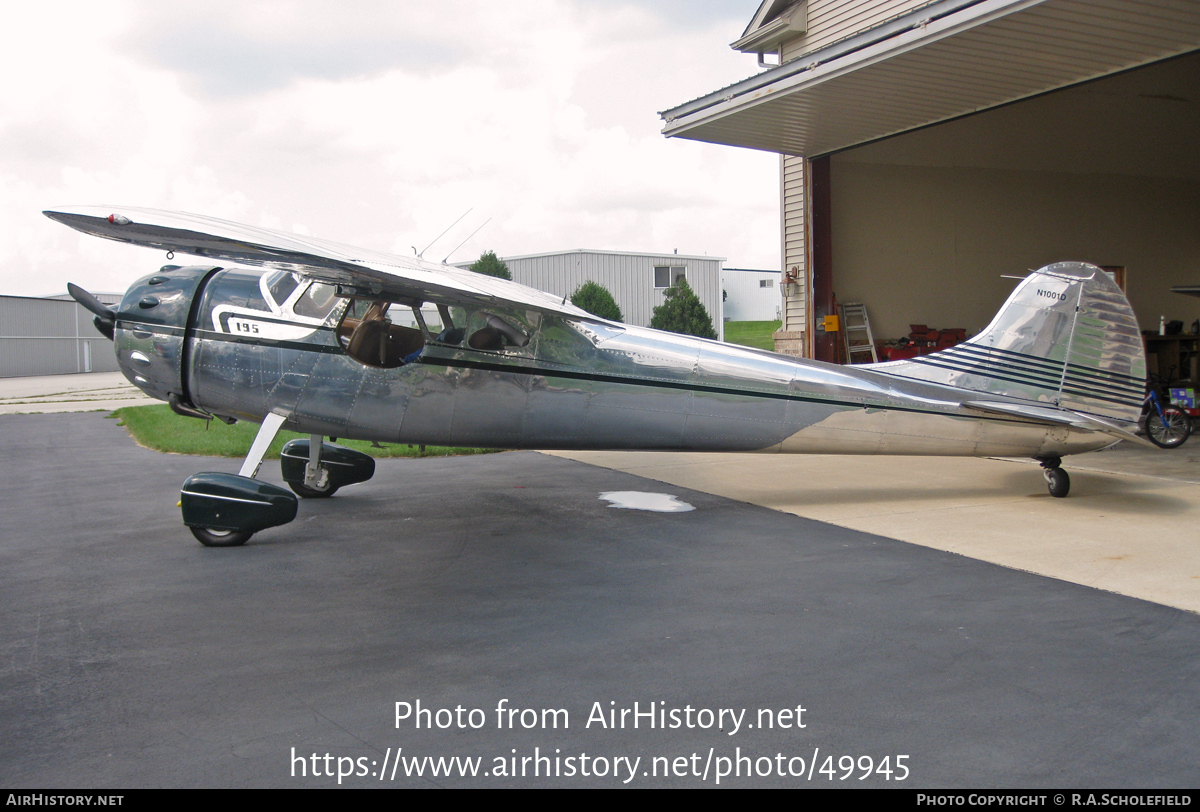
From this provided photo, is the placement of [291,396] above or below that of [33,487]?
above

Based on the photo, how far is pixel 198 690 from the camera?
3758mm

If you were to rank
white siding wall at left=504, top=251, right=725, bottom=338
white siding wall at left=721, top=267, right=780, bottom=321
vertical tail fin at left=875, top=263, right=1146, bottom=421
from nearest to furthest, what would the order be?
vertical tail fin at left=875, top=263, right=1146, bottom=421, white siding wall at left=504, top=251, right=725, bottom=338, white siding wall at left=721, top=267, right=780, bottom=321

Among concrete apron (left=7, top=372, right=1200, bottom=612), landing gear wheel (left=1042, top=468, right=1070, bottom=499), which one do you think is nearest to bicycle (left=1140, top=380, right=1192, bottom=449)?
concrete apron (left=7, top=372, right=1200, bottom=612)

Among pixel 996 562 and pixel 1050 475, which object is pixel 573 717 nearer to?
pixel 996 562

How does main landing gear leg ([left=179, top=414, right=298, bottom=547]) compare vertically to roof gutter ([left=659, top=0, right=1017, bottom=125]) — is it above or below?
below

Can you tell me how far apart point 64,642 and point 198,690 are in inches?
48.5

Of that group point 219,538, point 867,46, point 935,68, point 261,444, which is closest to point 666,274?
point 935,68

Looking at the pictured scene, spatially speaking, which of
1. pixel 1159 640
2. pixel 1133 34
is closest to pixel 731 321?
pixel 1133 34

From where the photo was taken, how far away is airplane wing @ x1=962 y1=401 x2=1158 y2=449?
280 inches

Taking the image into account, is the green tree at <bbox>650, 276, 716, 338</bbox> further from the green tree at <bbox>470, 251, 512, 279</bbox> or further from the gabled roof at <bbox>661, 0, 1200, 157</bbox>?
the gabled roof at <bbox>661, 0, 1200, 157</bbox>

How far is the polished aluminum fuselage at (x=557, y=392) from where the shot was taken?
7043 millimetres

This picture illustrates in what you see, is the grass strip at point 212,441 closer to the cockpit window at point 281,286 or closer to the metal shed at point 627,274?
the cockpit window at point 281,286

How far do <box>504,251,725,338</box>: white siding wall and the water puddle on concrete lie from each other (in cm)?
3319

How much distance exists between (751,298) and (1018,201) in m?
56.1
